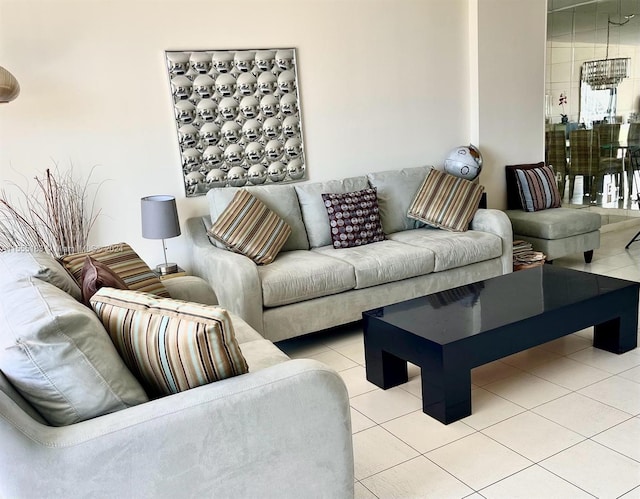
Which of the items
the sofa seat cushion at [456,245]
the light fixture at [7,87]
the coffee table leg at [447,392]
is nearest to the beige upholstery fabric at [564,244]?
the sofa seat cushion at [456,245]

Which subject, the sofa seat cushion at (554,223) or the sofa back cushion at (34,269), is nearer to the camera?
the sofa back cushion at (34,269)

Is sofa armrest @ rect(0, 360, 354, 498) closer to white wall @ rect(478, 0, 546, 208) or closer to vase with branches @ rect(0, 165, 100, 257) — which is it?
vase with branches @ rect(0, 165, 100, 257)

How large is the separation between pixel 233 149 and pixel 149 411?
278 centimetres

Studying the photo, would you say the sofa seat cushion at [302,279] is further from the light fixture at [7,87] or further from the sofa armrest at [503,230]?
the light fixture at [7,87]

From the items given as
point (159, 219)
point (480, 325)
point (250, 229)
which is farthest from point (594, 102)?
point (159, 219)

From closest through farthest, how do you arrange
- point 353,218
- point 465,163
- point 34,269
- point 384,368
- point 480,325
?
point 34,269 < point 480,325 < point 384,368 < point 353,218 < point 465,163

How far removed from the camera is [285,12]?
4.09 m

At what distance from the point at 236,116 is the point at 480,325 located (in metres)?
2.32

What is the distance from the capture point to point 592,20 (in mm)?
5875

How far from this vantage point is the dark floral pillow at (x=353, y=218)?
3945 millimetres

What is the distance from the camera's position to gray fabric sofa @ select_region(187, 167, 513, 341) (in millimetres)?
3277

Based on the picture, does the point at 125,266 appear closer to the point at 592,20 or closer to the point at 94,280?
the point at 94,280

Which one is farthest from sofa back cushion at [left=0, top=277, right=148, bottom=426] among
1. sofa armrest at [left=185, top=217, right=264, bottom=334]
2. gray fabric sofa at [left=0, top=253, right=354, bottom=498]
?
sofa armrest at [left=185, top=217, right=264, bottom=334]

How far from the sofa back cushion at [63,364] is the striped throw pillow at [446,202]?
305 cm
